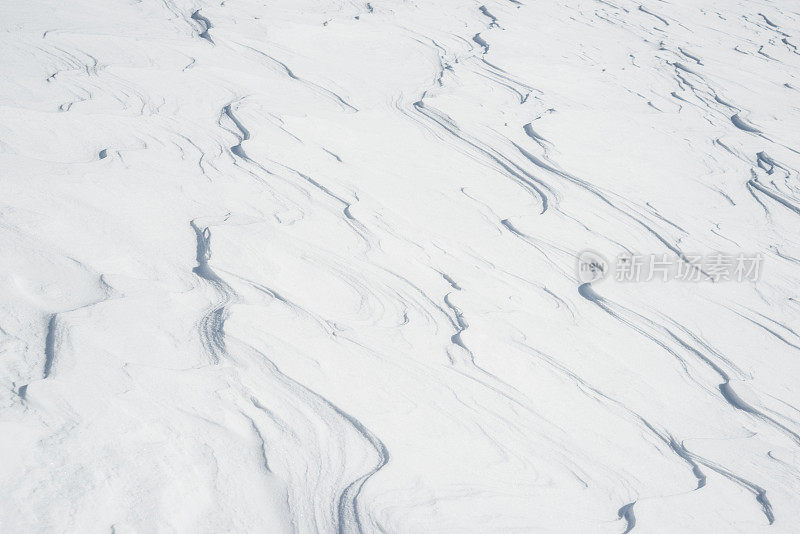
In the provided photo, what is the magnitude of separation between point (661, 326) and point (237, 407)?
0.92 meters

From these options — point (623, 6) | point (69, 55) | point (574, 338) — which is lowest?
point (69, 55)

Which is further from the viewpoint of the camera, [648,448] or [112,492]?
[648,448]

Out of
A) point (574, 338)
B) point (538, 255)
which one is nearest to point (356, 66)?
point (538, 255)

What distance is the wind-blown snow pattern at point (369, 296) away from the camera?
3.14 ft

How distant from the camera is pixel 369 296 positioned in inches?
54.5

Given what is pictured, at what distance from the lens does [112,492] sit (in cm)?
86

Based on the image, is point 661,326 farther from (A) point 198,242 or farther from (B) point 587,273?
(A) point 198,242

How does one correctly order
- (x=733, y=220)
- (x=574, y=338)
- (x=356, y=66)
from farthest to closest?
(x=356, y=66) → (x=733, y=220) → (x=574, y=338)

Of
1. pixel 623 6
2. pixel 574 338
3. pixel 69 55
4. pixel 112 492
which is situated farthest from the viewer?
pixel 623 6

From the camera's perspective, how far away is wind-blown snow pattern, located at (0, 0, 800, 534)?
3.14 ft

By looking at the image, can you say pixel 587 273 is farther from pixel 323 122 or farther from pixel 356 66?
pixel 356 66

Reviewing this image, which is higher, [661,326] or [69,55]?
[661,326]

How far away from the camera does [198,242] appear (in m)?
1.44

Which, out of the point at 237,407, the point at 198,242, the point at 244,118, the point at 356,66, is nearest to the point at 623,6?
the point at 356,66
